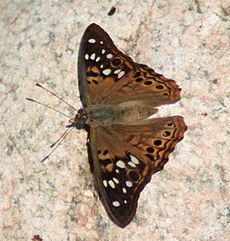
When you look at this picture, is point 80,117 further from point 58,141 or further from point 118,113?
point 58,141

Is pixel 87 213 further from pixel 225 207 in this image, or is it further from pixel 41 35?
pixel 41 35

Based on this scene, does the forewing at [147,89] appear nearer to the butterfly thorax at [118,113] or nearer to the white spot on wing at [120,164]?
the butterfly thorax at [118,113]

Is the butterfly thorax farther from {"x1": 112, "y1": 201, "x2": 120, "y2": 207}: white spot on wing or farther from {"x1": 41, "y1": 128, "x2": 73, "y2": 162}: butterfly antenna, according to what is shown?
{"x1": 112, "y1": 201, "x2": 120, "y2": 207}: white spot on wing

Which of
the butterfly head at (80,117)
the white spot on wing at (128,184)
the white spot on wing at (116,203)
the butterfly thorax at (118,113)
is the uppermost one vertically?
the butterfly thorax at (118,113)

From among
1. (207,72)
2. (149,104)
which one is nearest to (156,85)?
(149,104)

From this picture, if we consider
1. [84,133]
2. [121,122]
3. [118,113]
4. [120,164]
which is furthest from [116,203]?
[84,133]

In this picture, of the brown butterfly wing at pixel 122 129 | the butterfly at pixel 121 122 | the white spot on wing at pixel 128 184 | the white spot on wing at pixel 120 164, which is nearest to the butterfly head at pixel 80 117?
the butterfly at pixel 121 122

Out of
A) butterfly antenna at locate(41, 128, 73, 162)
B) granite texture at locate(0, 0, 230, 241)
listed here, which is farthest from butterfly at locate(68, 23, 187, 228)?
granite texture at locate(0, 0, 230, 241)
